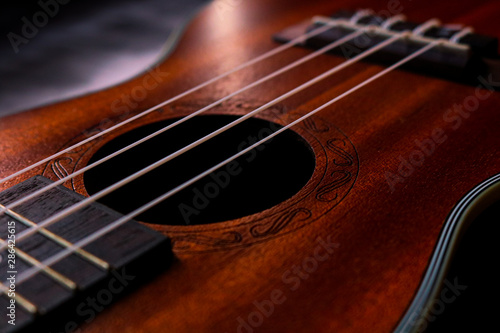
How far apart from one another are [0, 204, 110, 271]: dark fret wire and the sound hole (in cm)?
22

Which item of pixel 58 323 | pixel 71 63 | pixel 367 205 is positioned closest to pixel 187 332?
pixel 58 323

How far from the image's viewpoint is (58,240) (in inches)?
19.6

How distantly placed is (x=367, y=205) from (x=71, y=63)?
153cm

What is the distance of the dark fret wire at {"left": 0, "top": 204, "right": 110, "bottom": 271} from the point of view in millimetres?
471

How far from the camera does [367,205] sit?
573 mm

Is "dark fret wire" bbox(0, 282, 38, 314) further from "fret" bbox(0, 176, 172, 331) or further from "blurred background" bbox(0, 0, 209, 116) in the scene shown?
"blurred background" bbox(0, 0, 209, 116)

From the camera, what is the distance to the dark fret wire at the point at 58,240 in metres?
0.47

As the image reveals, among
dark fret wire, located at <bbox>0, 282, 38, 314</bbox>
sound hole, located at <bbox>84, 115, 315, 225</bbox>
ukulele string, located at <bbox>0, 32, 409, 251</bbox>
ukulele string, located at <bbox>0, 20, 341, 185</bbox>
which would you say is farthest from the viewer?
sound hole, located at <bbox>84, 115, 315, 225</bbox>

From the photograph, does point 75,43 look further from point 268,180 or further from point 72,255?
point 72,255

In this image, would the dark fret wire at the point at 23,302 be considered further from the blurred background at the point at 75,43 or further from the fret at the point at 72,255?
the blurred background at the point at 75,43

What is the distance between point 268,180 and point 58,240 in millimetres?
449

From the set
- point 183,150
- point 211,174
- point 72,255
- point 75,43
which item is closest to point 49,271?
point 72,255

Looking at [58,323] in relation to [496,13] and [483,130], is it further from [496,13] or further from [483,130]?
[496,13]

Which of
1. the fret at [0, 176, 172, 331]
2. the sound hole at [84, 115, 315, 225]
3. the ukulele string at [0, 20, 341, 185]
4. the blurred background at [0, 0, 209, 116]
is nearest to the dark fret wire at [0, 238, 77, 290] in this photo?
the fret at [0, 176, 172, 331]
